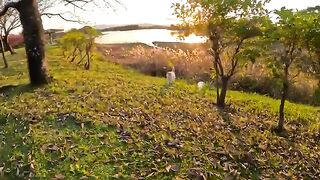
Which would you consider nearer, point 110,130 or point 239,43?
point 110,130

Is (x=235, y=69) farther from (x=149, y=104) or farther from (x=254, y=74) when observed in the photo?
(x=254, y=74)

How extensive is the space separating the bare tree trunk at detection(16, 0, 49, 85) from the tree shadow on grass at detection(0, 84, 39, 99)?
23 cm

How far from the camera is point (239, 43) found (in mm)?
7805

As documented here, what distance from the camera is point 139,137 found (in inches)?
231

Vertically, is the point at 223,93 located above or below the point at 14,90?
below

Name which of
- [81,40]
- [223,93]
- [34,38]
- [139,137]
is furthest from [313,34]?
[81,40]

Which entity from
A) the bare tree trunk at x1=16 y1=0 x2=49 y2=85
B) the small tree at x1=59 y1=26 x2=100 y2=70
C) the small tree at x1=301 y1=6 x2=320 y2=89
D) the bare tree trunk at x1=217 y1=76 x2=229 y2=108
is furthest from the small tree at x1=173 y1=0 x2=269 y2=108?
the small tree at x1=59 y1=26 x2=100 y2=70

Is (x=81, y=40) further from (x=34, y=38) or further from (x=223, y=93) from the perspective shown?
(x=223, y=93)

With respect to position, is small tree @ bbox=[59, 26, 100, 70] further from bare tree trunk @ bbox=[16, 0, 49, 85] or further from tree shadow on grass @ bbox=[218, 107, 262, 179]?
tree shadow on grass @ bbox=[218, 107, 262, 179]

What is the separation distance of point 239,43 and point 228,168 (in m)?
3.12

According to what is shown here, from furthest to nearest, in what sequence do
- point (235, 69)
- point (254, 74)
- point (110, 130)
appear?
1. point (254, 74)
2. point (235, 69)
3. point (110, 130)

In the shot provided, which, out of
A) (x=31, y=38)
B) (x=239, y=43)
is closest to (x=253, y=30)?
(x=239, y=43)

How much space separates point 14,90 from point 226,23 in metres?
4.49

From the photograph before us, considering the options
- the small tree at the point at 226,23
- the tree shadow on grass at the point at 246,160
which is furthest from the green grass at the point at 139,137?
the small tree at the point at 226,23
